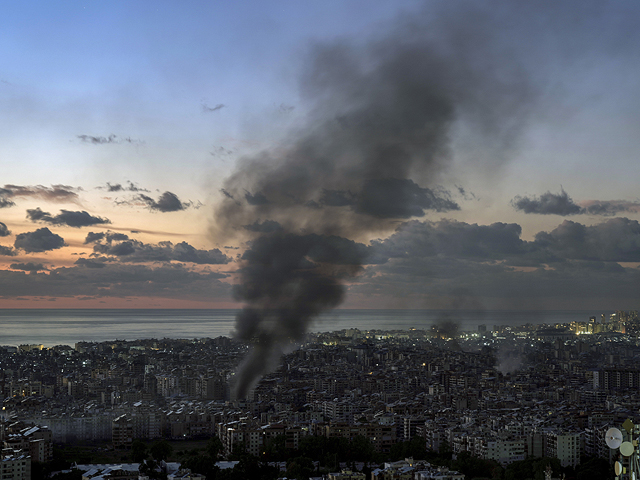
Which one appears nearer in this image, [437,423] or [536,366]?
[437,423]

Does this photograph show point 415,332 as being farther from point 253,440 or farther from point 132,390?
point 253,440

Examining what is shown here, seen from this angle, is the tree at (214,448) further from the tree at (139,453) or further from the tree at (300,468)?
the tree at (300,468)

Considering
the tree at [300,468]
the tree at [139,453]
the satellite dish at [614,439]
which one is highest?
the satellite dish at [614,439]

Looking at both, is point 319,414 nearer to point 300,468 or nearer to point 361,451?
point 361,451

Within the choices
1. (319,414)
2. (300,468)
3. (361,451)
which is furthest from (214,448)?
(319,414)

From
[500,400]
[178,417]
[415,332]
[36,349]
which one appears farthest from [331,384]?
[415,332]

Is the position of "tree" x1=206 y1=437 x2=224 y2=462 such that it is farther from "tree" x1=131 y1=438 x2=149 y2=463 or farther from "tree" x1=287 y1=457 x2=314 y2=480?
"tree" x1=287 y1=457 x2=314 y2=480

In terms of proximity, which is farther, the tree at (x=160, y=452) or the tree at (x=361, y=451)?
the tree at (x=361, y=451)

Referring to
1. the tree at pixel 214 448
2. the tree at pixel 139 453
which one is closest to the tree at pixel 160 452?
the tree at pixel 139 453

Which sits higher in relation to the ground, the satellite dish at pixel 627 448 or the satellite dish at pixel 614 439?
the satellite dish at pixel 614 439

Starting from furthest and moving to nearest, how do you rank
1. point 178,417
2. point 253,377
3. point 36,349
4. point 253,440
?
point 36,349
point 253,377
point 178,417
point 253,440
